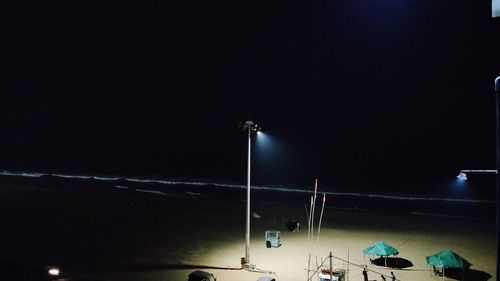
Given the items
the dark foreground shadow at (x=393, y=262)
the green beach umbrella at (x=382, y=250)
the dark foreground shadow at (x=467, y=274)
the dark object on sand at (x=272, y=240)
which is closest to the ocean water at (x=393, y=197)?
the dark object on sand at (x=272, y=240)

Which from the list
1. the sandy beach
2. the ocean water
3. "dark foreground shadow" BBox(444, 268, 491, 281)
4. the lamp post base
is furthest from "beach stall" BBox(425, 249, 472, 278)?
the ocean water

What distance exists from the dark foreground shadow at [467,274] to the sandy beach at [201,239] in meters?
0.31

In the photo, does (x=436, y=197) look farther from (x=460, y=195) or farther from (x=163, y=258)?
(x=163, y=258)

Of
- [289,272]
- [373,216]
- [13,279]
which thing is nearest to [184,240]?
[289,272]

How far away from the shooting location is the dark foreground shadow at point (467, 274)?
24.4 meters

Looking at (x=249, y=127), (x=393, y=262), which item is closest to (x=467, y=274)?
(x=393, y=262)

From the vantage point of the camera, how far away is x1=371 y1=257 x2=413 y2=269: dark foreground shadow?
26453 mm

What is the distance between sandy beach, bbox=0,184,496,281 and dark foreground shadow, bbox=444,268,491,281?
1.02 ft

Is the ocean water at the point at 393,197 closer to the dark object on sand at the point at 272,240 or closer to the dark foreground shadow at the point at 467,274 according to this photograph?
the dark object on sand at the point at 272,240

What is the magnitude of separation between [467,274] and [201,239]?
59.6 ft

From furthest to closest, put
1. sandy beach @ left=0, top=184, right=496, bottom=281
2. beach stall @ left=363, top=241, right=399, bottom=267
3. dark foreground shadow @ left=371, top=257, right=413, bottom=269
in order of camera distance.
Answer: dark foreground shadow @ left=371, top=257, right=413, bottom=269
sandy beach @ left=0, top=184, right=496, bottom=281
beach stall @ left=363, top=241, right=399, bottom=267

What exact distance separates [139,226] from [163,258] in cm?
1216

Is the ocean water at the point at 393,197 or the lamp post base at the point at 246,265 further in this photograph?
the ocean water at the point at 393,197

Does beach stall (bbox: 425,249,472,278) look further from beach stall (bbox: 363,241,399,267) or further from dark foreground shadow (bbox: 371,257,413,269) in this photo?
dark foreground shadow (bbox: 371,257,413,269)
